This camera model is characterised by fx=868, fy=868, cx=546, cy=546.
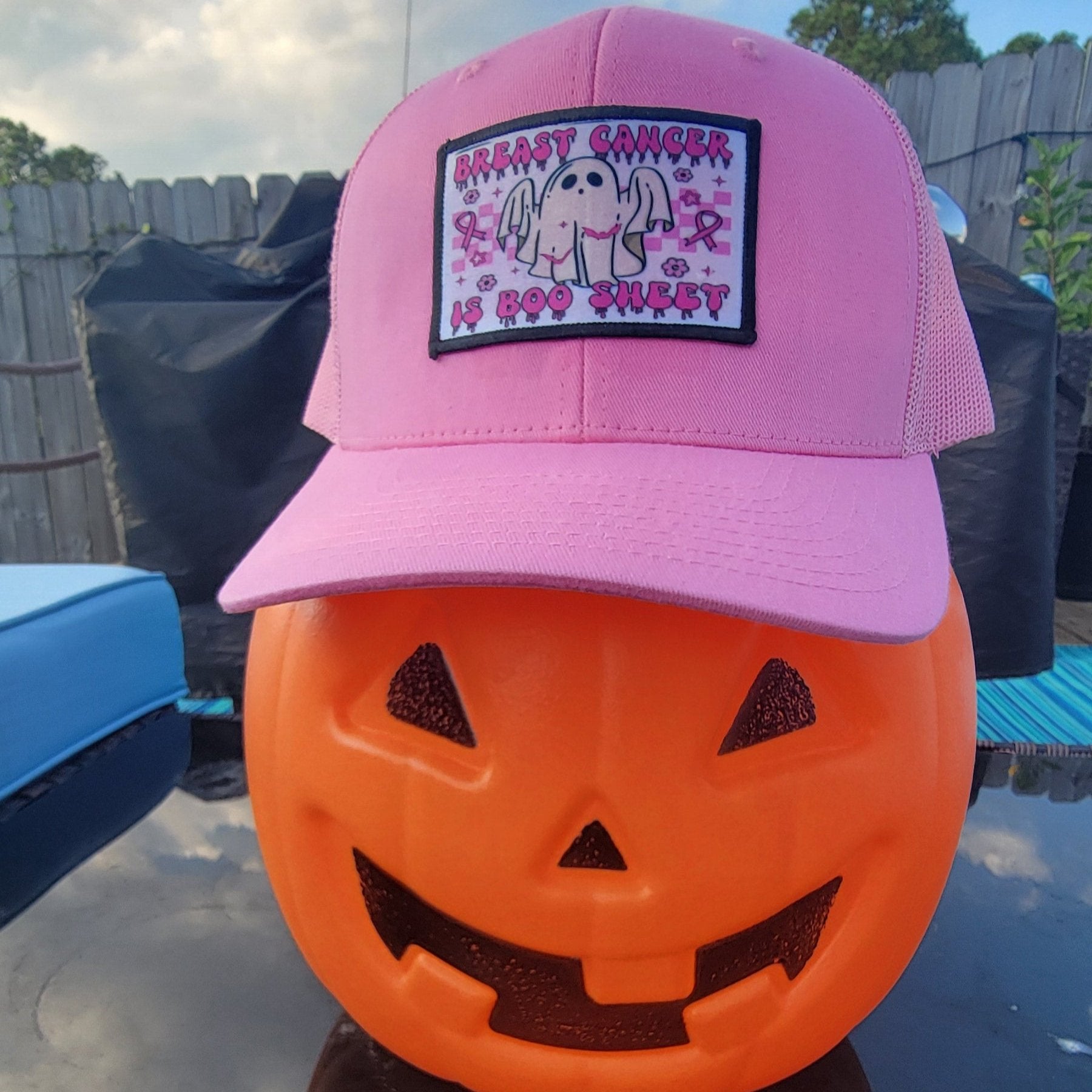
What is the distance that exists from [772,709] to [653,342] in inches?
12.0

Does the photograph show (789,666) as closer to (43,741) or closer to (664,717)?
(664,717)

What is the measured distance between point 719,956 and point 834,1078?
0.67ft

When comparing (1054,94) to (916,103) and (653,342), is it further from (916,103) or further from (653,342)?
(653,342)

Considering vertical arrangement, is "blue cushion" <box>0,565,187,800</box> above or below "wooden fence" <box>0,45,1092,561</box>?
below

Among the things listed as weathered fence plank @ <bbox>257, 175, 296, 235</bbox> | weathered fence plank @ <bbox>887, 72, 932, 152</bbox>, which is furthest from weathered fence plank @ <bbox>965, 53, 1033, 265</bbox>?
weathered fence plank @ <bbox>257, 175, 296, 235</bbox>

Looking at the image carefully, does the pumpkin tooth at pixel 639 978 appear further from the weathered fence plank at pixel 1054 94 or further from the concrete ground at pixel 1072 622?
the weathered fence plank at pixel 1054 94

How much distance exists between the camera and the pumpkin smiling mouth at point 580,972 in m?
0.72

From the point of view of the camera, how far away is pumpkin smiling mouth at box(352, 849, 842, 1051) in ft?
2.35

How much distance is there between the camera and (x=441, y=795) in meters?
0.67

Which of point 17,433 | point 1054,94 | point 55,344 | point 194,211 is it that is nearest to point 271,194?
point 194,211

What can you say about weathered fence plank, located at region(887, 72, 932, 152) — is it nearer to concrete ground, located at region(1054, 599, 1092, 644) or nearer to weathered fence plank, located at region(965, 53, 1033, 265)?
weathered fence plank, located at region(965, 53, 1033, 265)

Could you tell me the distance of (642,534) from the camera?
0.55 m

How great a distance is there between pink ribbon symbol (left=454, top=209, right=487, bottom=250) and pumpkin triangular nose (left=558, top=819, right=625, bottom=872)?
468mm

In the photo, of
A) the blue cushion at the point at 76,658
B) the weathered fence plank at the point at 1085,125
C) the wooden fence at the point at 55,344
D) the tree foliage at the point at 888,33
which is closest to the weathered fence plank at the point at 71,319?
the wooden fence at the point at 55,344
